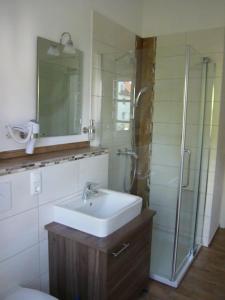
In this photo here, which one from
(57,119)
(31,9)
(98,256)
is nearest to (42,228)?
(98,256)

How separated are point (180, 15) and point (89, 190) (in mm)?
2088

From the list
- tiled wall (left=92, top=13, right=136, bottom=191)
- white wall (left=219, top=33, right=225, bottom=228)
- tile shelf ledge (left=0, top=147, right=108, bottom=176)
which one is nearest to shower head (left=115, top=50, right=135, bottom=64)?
tiled wall (left=92, top=13, right=136, bottom=191)

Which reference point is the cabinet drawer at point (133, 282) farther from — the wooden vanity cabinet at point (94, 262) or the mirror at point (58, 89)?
the mirror at point (58, 89)

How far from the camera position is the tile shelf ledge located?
1.46 meters

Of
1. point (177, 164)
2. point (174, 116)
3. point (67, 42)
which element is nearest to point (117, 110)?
point (174, 116)

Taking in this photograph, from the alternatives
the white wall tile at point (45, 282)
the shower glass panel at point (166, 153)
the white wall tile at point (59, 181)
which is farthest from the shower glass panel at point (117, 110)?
the white wall tile at point (45, 282)

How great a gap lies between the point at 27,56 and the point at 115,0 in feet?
4.22

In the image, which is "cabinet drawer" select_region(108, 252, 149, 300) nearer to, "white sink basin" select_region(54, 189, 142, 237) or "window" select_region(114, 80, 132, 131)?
"white sink basin" select_region(54, 189, 142, 237)

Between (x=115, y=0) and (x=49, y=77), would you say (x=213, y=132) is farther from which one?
(x=49, y=77)

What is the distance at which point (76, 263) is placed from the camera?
5.38 ft

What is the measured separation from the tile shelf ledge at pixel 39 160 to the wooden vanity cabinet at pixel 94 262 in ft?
1.32

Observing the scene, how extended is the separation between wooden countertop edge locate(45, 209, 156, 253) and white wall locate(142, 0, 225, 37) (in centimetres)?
208

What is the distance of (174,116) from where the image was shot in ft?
8.77

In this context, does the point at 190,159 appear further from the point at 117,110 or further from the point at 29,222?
the point at 29,222
